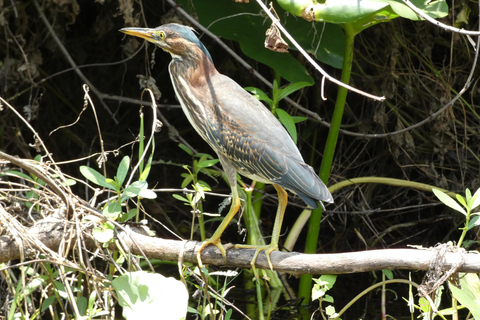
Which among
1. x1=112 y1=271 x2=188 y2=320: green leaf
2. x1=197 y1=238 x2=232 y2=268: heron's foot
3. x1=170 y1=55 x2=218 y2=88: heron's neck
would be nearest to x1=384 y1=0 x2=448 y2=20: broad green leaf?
x1=170 y1=55 x2=218 y2=88: heron's neck

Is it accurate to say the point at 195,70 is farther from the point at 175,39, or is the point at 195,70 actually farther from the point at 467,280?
the point at 467,280

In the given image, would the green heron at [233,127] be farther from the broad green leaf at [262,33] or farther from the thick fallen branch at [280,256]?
the broad green leaf at [262,33]

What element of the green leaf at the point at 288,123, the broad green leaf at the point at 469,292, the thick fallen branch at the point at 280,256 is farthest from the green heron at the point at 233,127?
the broad green leaf at the point at 469,292

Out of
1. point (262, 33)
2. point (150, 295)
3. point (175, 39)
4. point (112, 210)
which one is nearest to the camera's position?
point (150, 295)

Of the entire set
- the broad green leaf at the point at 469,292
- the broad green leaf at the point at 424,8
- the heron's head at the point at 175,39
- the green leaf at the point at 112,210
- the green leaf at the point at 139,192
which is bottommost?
the broad green leaf at the point at 469,292

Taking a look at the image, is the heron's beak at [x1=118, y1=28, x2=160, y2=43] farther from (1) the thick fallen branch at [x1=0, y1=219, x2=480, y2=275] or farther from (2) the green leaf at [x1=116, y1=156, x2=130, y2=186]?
(1) the thick fallen branch at [x1=0, y1=219, x2=480, y2=275]

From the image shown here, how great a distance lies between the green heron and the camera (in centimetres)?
222

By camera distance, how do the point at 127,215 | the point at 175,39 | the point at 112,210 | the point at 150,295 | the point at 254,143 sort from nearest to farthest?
the point at 150,295, the point at 112,210, the point at 127,215, the point at 254,143, the point at 175,39

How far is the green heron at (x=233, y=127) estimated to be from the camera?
7.29ft

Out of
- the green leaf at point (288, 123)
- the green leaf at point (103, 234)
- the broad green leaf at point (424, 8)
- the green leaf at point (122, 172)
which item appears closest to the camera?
the green leaf at point (103, 234)

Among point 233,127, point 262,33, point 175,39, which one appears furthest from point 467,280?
point 262,33

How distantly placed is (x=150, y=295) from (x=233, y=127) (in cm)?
75

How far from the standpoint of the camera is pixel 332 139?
285cm

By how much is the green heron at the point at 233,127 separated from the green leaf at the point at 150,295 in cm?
35
